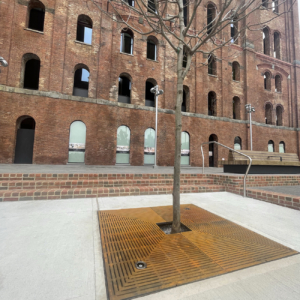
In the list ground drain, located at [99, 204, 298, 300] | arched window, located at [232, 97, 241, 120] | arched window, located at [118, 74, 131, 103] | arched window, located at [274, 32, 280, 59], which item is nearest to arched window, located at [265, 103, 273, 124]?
arched window, located at [232, 97, 241, 120]

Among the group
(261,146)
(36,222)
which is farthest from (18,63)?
(261,146)

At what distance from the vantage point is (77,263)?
1.63 m

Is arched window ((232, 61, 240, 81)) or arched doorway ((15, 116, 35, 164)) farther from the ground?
arched window ((232, 61, 240, 81))

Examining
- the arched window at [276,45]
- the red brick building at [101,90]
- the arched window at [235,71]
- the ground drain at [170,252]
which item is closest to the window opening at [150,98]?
the red brick building at [101,90]

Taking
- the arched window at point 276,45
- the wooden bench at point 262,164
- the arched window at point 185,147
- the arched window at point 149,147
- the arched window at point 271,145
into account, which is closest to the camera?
the wooden bench at point 262,164

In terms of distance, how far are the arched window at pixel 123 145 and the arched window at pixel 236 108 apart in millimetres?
11467

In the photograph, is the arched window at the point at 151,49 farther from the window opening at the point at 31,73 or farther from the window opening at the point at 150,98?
the window opening at the point at 31,73

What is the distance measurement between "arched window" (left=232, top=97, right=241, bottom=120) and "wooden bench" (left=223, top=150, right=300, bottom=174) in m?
8.94

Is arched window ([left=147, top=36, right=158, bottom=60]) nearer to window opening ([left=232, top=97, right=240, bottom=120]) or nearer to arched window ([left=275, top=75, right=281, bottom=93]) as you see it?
window opening ([left=232, top=97, right=240, bottom=120])

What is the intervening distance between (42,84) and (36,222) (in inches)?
407

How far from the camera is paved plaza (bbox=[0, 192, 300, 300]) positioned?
1312 millimetres

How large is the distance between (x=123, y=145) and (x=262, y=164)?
817 centimetres

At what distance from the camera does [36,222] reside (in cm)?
256

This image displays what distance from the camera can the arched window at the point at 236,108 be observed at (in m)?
16.4
